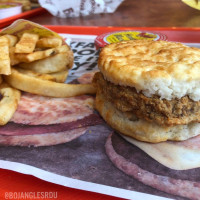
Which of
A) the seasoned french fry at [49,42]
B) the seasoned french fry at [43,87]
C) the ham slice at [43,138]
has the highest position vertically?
the seasoned french fry at [49,42]

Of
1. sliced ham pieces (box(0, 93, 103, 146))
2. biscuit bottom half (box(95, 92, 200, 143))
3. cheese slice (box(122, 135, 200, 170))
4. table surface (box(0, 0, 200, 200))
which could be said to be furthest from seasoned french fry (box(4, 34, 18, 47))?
A: table surface (box(0, 0, 200, 200))

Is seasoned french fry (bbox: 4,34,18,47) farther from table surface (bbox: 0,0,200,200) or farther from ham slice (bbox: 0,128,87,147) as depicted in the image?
table surface (bbox: 0,0,200,200)

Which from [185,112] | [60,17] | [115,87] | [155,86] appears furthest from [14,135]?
[60,17]

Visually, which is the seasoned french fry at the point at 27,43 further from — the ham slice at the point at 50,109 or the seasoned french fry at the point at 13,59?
the ham slice at the point at 50,109

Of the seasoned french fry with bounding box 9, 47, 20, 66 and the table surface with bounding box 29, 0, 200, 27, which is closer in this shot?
the seasoned french fry with bounding box 9, 47, 20, 66

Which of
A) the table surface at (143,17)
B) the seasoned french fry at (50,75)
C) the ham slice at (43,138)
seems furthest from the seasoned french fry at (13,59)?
Answer: the table surface at (143,17)

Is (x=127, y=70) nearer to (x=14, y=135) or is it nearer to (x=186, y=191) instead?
(x=186, y=191)

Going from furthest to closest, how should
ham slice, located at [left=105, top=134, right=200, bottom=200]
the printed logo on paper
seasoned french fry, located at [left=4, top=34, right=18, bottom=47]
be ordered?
1. the printed logo on paper
2. seasoned french fry, located at [left=4, top=34, right=18, bottom=47]
3. ham slice, located at [left=105, top=134, right=200, bottom=200]

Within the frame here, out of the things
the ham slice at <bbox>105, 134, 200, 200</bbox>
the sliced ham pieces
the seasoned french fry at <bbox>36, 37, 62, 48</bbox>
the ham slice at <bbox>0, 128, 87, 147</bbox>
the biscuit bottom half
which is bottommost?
the ham slice at <bbox>105, 134, 200, 200</bbox>
